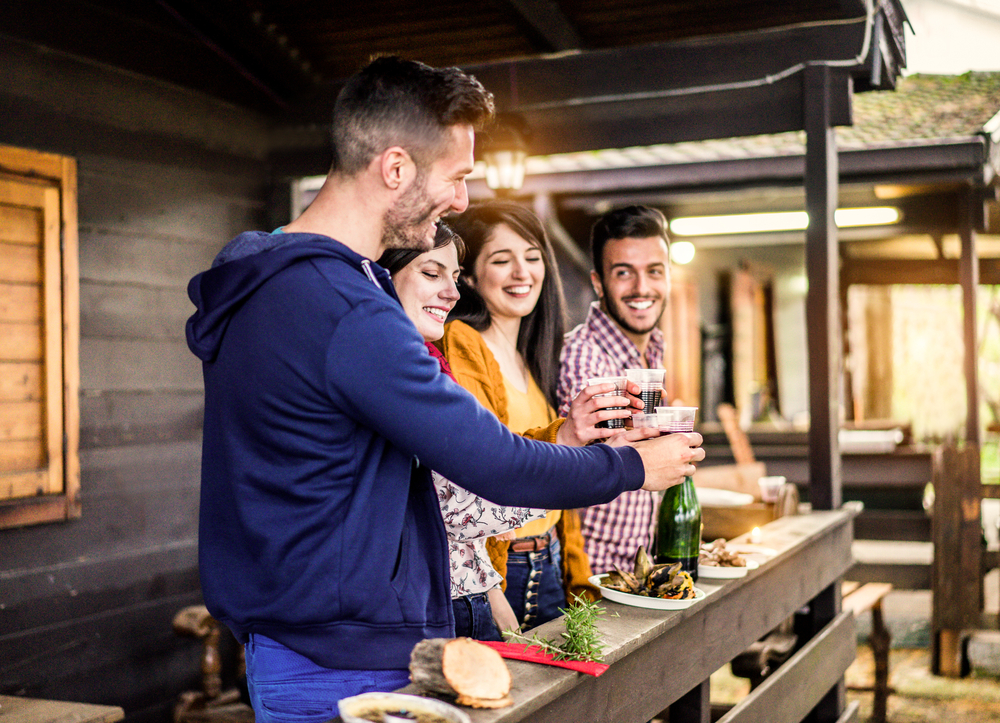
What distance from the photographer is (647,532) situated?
9.87 ft

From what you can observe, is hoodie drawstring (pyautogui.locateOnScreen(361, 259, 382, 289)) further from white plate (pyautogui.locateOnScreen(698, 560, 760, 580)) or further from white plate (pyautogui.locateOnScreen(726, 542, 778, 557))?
white plate (pyautogui.locateOnScreen(726, 542, 778, 557))

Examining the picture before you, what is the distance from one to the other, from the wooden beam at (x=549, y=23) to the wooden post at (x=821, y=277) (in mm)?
1055

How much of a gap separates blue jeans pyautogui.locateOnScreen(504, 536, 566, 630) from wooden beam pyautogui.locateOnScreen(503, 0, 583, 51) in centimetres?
237

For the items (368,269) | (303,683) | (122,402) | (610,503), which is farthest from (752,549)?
(122,402)

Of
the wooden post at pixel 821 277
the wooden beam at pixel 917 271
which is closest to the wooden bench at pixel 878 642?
the wooden post at pixel 821 277

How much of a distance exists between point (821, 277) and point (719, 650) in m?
1.90

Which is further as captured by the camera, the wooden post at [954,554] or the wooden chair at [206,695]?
the wooden post at [954,554]

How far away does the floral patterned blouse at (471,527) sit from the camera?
80.7 inches

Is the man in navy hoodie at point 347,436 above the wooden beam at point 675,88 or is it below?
below

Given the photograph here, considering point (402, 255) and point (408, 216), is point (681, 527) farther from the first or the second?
point (408, 216)

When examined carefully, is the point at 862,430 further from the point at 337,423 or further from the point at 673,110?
the point at 337,423

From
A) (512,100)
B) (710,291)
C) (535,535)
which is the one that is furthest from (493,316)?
(710,291)

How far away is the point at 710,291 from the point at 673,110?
24.6 feet

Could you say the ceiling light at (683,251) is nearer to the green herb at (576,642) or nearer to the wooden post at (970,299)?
the wooden post at (970,299)
